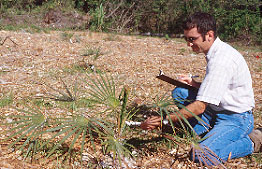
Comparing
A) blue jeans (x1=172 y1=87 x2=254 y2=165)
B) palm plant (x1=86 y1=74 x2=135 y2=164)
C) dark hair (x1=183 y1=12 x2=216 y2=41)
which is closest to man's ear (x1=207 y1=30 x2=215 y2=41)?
dark hair (x1=183 y1=12 x2=216 y2=41)

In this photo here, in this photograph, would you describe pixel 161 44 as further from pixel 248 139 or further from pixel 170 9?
pixel 248 139

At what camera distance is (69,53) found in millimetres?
4785

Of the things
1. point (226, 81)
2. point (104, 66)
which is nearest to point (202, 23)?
point (226, 81)

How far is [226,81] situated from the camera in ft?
6.05

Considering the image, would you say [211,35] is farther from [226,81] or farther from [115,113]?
[115,113]

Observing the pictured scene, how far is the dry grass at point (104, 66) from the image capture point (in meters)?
2.84

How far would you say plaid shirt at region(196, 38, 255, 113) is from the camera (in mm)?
1824

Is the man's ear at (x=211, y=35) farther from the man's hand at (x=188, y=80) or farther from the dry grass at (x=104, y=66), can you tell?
the dry grass at (x=104, y=66)

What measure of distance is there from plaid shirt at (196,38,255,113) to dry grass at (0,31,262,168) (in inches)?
19.2

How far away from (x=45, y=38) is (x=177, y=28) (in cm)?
563

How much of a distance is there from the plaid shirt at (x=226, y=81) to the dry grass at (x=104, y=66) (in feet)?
1.60

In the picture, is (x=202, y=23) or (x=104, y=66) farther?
(x=104, y=66)

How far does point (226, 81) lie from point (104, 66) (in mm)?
2639

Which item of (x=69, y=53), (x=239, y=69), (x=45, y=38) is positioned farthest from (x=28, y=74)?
(x=239, y=69)
